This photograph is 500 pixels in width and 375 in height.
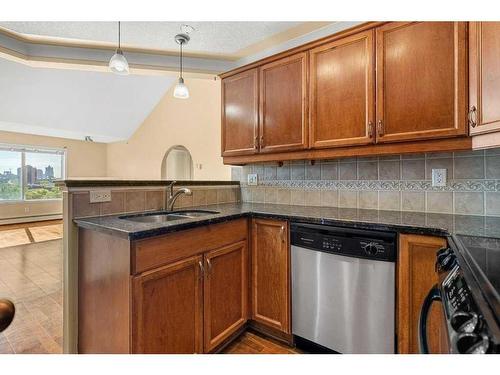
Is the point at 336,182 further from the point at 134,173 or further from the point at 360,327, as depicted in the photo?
the point at 134,173

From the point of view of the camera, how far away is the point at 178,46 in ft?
8.65

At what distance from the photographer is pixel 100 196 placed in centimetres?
161

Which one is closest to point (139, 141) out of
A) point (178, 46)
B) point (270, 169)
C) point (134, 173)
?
point (134, 173)

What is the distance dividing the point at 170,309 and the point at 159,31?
230 cm

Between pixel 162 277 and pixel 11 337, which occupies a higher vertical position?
pixel 162 277

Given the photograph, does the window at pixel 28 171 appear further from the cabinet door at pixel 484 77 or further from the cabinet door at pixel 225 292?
the cabinet door at pixel 484 77

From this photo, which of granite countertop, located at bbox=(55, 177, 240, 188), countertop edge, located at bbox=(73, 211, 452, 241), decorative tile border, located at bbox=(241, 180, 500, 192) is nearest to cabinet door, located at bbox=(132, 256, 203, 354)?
countertop edge, located at bbox=(73, 211, 452, 241)

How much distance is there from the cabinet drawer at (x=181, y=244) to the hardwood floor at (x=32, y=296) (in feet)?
3.97

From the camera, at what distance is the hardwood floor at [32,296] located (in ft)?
6.06

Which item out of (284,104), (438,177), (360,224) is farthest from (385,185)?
(284,104)

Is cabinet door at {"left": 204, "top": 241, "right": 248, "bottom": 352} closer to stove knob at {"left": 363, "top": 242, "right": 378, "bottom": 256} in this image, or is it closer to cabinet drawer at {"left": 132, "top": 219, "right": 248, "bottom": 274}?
cabinet drawer at {"left": 132, "top": 219, "right": 248, "bottom": 274}

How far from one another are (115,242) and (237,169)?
5.55ft

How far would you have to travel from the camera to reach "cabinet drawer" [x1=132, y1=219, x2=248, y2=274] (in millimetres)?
1218
